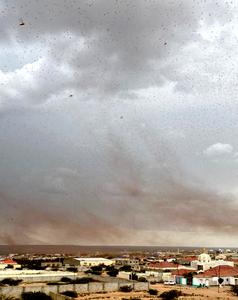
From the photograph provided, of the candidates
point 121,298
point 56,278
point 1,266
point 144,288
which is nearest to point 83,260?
point 1,266

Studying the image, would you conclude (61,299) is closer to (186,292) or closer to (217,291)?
(186,292)

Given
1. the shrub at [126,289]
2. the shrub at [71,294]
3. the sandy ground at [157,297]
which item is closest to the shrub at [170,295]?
the sandy ground at [157,297]

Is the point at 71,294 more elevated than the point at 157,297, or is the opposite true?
the point at 71,294

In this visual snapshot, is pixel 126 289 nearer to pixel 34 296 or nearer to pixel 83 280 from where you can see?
pixel 83 280

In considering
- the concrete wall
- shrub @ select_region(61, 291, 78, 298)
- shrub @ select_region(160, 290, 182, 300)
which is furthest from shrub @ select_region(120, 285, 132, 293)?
shrub @ select_region(61, 291, 78, 298)

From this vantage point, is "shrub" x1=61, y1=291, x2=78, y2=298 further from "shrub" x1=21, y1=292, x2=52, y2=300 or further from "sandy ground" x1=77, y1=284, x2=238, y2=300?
"shrub" x1=21, y1=292, x2=52, y2=300

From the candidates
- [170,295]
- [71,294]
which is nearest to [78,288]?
[71,294]

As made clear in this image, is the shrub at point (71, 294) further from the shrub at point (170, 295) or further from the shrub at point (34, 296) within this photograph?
the shrub at point (170, 295)

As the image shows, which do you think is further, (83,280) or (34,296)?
(83,280)
